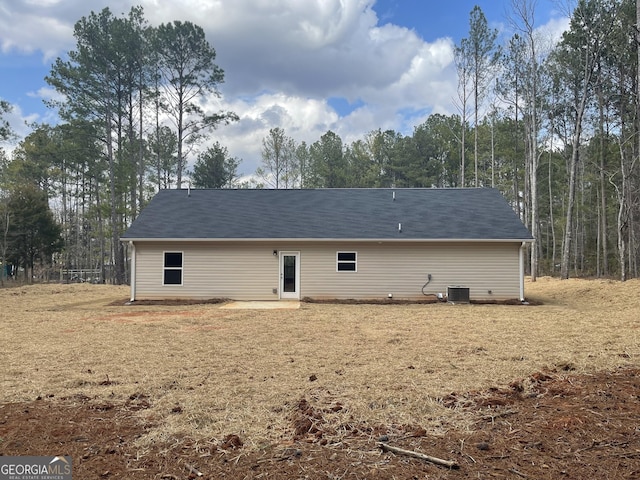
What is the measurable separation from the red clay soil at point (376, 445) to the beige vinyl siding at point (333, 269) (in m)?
10.3

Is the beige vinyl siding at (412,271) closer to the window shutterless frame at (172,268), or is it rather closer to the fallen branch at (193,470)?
the window shutterless frame at (172,268)

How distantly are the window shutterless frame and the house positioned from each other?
0.11 feet

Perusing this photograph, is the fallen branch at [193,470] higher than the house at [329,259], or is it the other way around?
the house at [329,259]

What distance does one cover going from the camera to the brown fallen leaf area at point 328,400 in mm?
2873

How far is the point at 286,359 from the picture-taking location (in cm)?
610

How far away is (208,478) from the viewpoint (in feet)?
8.80

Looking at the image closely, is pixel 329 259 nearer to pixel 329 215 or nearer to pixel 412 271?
A: pixel 329 215

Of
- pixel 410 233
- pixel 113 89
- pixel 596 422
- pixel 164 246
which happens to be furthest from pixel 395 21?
pixel 596 422

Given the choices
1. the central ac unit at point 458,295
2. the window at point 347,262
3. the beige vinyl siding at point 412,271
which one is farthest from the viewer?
the window at point 347,262

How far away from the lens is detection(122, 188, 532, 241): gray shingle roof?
1446 centimetres

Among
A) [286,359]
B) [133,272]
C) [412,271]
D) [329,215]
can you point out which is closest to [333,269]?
[329,215]

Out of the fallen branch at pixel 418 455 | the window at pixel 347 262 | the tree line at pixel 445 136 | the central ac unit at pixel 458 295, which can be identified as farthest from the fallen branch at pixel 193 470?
the tree line at pixel 445 136

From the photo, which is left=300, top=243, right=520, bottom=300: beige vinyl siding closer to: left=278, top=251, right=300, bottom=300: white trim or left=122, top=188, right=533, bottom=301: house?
left=122, top=188, right=533, bottom=301: house

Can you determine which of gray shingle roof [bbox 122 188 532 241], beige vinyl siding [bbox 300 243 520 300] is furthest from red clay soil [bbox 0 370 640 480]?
gray shingle roof [bbox 122 188 532 241]
